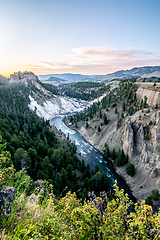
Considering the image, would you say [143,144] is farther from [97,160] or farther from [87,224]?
[87,224]

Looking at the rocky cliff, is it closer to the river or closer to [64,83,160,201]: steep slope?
[64,83,160,201]: steep slope

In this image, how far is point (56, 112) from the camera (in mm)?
138750

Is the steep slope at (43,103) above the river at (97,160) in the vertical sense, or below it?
above

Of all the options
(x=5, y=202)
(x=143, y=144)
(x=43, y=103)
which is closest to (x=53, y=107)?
(x=43, y=103)

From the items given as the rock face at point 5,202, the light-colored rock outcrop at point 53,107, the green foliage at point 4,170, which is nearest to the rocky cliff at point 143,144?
the green foliage at point 4,170

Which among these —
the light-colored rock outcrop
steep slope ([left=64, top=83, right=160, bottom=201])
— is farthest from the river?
→ the light-colored rock outcrop

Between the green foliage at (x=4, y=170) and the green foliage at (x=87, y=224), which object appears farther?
the green foliage at (x=4, y=170)

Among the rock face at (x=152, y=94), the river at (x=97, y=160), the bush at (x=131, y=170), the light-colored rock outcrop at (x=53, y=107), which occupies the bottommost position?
the river at (x=97, y=160)

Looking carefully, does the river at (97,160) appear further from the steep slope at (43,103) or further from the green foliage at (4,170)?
the steep slope at (43,103)

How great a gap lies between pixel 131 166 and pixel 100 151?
20727 millimetres

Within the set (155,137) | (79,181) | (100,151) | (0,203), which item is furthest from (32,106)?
(0,203)

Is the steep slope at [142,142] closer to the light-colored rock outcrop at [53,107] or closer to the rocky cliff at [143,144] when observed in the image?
the rocky cliff at [143,144]

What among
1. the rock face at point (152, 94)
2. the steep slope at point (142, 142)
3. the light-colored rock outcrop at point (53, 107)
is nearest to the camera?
the steep slope at point (142, 142)

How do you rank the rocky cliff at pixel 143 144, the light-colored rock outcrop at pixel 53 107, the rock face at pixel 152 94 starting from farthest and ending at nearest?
1. the light-colored rock outcrop at pixel 53 107
2. the rock face at pixel 152 94
3. the rocky cliff at pixel 143 144
